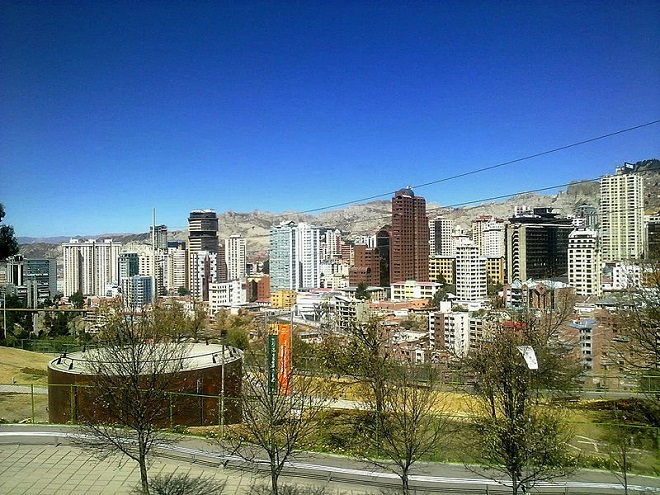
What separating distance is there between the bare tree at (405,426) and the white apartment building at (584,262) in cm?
1087

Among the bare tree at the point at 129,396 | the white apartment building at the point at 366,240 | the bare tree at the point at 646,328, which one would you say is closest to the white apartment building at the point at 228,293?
the white apartment building at the point at 366,240

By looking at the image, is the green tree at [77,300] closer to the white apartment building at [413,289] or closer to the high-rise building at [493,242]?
the white apartment building at [413,289]

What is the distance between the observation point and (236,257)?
139 ft

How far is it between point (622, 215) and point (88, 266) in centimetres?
2838

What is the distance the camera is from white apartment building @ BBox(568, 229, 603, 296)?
586 inches

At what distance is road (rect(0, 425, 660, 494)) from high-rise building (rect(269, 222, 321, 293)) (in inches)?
1145

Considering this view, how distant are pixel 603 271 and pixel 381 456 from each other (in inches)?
472

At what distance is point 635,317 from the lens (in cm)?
736

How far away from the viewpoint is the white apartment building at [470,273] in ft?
79.8

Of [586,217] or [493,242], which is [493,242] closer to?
[493,242]

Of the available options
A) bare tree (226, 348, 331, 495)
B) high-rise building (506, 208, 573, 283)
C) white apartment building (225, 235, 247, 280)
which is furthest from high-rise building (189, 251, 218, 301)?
bare tree (226, 348, 331, 495)

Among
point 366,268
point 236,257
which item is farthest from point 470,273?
point 236,257

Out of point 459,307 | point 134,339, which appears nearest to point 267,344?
point 134,339

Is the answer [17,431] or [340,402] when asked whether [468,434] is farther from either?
[17,431]
